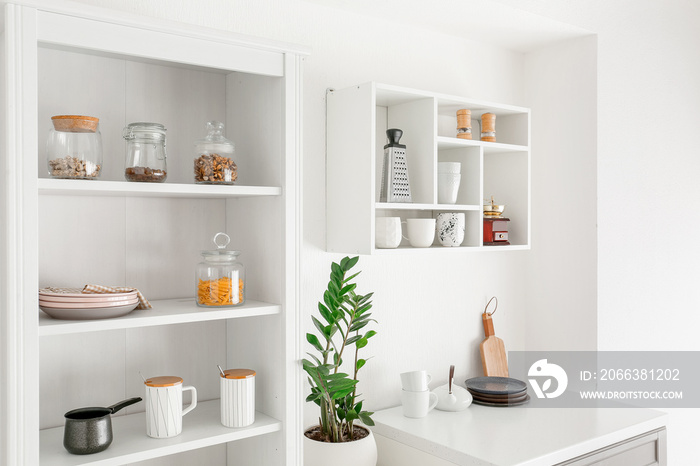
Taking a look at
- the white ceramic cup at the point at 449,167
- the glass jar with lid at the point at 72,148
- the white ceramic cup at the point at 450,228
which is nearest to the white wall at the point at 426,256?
the white ceramic cup at the point at 450,228

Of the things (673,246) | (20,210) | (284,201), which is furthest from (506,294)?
(20,210)

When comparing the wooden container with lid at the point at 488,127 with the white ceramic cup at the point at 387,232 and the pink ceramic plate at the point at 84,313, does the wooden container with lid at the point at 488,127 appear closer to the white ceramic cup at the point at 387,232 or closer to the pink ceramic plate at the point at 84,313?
the white ceramic cup at the point at 387,232

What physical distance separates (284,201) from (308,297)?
0.55 metres

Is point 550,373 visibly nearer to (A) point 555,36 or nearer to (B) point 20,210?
(A) point 555,36

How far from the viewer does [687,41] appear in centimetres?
294

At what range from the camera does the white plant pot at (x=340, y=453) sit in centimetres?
185

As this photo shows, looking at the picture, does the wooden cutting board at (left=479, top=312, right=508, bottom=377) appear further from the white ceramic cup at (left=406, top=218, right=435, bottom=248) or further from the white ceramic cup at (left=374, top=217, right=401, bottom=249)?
the white ceramic cup at (left=374, top=217, right=401, bottom=249)

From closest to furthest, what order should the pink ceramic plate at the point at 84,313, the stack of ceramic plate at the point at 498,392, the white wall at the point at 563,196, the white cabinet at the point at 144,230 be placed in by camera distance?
the white cabinet at the point at 144,230 < the pink ceramic plate at the point at 84,313 < the stack of ceramic plate at the point at 498,392 < the white wall at the point at 563,196

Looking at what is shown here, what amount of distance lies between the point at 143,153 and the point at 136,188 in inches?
5.7

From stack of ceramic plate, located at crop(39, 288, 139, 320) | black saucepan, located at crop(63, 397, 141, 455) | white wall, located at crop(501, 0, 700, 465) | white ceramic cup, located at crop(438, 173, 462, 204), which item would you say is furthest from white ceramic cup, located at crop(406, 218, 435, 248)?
black saucepan, located at crop(63, 397, 141, 455)

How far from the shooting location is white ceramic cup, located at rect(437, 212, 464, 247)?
2189 millimetres

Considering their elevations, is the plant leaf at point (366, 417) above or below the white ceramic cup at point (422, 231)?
below

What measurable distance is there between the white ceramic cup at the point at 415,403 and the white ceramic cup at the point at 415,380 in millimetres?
14

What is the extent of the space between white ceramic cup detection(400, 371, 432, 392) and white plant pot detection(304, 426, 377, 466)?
32 centimetres
